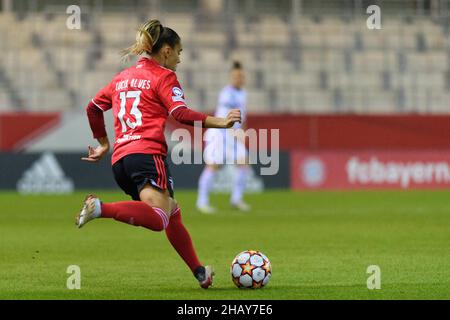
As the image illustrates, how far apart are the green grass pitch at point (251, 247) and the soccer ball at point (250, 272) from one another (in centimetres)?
12

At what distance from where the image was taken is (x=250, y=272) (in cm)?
789

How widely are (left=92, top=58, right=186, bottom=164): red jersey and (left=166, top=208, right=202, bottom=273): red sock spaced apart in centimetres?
58

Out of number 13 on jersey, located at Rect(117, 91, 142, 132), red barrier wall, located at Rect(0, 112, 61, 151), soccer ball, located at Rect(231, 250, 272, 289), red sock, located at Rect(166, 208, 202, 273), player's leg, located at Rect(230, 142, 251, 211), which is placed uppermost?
red barrier wall, located at Rect(0, 112, 61, 151)

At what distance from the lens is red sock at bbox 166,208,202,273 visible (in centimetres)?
790

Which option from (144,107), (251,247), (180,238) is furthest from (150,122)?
(251,247)

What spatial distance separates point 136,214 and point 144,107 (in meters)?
0.85

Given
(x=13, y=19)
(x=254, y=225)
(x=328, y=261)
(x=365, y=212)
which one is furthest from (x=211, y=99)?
(x=328, y=261)

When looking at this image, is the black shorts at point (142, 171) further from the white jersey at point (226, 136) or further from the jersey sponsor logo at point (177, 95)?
the white jersey at point (226, 136)

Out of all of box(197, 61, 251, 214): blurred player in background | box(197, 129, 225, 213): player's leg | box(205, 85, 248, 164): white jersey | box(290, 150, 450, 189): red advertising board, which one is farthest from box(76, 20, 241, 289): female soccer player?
box(290, 150, 450, 189): red advertising board

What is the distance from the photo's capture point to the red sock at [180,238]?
7902mm

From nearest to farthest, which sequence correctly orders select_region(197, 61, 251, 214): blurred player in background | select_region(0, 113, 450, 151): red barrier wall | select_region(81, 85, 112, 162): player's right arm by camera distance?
select_region(81, 85, 112, 162): player's right arm, select_region(197, 61, 251, 214): blurred player in background, select_region(0, 113, 450, 151): red barrier wall

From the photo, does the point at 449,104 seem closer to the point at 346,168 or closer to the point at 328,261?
the point at 346,168

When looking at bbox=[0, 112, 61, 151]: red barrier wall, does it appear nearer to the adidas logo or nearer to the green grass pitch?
the adidas logo
